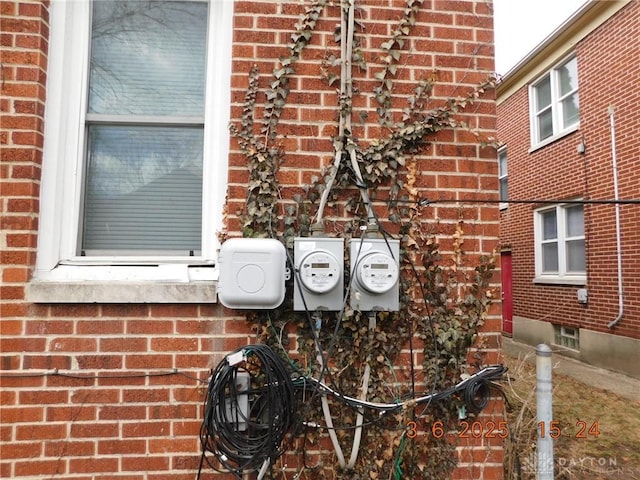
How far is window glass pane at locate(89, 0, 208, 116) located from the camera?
7.86ft

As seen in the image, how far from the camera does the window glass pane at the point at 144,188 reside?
92.4 inches

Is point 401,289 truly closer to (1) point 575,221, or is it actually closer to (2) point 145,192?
(2) point 145,192

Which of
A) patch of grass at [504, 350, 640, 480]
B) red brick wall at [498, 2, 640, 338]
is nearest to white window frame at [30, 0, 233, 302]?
patch of grass at [504, 350, 640, 480]

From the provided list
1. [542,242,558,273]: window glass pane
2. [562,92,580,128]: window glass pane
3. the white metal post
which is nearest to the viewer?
the white metal post

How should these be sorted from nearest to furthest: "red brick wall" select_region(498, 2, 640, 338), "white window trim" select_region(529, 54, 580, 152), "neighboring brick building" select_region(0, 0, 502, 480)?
"neighboring brick building" select_region(0, 0, 502, 480) → "red brick wall" select_region(498, 2, 640, 338) → "white window trim" select_region(529, 54, 580, 152)

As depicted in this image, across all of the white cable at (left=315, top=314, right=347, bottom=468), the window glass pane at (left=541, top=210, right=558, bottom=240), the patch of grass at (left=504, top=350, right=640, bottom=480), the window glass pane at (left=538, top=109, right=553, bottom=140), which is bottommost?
the patch of grass at (left=504, top=350, right=640, bottom=480)

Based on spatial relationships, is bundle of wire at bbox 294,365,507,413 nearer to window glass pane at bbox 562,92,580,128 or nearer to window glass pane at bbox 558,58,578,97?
window glass pane at bbox 562,92,580,128

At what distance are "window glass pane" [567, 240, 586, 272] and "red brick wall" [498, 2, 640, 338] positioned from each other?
433mm

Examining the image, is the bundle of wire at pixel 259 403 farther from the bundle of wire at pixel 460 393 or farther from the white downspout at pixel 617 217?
the white downspout at pixel 617 217

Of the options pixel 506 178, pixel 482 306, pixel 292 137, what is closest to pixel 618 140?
pixel 506 178

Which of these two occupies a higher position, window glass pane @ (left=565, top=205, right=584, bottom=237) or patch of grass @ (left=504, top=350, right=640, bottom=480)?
window glass pane @ (left=565, top=205, right=584, bottom=237)

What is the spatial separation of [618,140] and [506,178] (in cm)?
382

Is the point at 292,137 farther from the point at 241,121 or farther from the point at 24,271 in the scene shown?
the point at 24,271

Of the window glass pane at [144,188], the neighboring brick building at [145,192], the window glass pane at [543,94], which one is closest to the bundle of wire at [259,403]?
the neighboring brick building at [145,192]
